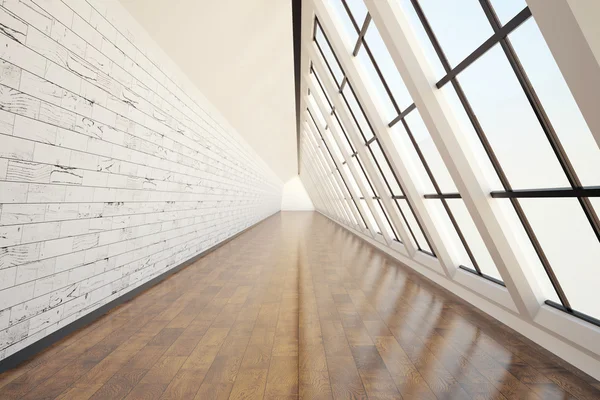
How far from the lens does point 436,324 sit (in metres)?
4.57

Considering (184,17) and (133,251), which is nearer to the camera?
(133,251)

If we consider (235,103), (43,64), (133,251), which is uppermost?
(235,103)

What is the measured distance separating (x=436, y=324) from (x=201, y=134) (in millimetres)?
6260

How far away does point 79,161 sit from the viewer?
3883 mm

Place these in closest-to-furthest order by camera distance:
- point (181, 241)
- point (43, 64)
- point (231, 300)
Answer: point (43, 64) < point (231, 300) < point (181, 241)

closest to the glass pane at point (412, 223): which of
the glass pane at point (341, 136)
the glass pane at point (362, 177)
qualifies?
the glass pane at point (362, 177)

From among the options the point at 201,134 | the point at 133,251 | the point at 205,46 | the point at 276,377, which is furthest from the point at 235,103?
the point at 276,377

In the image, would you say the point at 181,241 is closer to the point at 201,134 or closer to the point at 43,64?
the point at 201,134

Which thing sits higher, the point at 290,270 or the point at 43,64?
the point at 43,64

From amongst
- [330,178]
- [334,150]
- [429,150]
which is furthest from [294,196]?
[429,150]

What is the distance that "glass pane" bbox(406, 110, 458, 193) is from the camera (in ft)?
18.1

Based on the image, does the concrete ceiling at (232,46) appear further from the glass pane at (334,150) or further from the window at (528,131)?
the window at (528,131)

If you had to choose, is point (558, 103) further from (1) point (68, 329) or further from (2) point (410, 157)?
(1) point (68, 329)

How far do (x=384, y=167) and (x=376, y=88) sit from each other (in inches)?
77.4
